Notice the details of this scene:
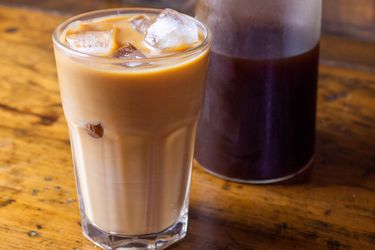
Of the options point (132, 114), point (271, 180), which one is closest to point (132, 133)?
point (132, 114)

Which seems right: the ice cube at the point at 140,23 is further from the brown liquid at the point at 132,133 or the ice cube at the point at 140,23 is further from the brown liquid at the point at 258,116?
the brown liquid at the point at 258,116

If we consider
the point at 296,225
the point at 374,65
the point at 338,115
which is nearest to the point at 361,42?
the point at 374,65

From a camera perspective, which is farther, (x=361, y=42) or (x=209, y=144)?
(x=361, y=42)

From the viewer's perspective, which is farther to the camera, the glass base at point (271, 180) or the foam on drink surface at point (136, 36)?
the glass base at point (271, 180)

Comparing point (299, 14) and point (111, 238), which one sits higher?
point (299, 14)

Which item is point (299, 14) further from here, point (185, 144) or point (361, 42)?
point (361, 42)

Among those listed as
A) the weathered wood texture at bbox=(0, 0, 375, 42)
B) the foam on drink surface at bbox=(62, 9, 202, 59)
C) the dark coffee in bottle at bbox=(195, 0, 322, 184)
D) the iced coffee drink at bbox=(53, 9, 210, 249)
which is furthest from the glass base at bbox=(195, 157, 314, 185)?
the weathered wood texture at bbox=(0, 0, 375, 42)

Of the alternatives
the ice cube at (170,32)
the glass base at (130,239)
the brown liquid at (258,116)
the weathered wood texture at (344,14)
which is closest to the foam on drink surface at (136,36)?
the ice cube at (170,32)

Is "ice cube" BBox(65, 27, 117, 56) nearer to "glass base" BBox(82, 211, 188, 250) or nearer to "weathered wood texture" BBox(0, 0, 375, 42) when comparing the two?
"glass base" BBox(82, 211, 188, 250)
